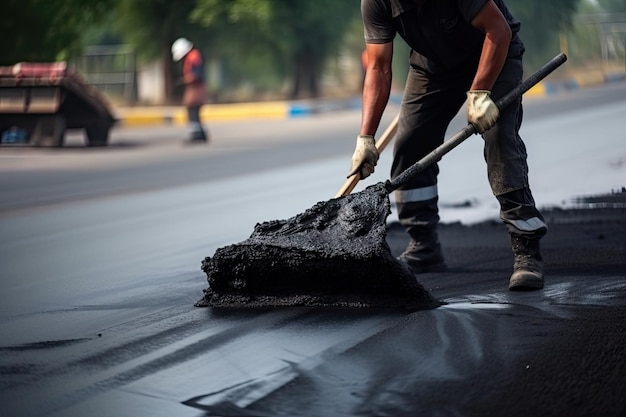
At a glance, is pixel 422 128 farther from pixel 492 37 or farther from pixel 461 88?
pixel 492 37

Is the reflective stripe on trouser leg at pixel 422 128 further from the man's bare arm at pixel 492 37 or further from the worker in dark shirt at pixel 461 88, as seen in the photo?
the man's bare arm at pixel 492 37

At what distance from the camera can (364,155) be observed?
5352mm

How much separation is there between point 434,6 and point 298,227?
1165 millimetres

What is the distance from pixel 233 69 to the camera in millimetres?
32344

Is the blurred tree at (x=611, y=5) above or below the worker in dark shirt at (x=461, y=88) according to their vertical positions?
above

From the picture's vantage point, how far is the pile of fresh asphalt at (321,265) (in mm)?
4613

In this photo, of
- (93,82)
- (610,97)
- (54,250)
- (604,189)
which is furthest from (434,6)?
(93,82)

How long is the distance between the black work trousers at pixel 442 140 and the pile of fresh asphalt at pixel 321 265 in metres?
0.60

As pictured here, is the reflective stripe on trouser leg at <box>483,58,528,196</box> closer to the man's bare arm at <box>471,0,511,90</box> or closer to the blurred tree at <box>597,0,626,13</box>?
the man's bare arm at <box>471,0,511,90</box>

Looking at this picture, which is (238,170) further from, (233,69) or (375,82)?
(233,69)

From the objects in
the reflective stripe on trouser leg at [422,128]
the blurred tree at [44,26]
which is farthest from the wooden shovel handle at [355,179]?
the blurred tree at [44,26]

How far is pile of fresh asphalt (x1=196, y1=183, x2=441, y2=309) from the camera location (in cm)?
461

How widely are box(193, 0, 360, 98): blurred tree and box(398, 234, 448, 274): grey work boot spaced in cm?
1891

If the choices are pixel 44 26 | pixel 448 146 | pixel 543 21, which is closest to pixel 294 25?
pixel 44 26
